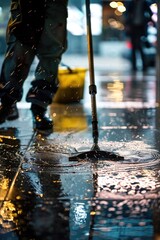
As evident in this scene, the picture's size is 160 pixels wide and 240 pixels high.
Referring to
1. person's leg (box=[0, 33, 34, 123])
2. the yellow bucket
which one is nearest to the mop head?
person's leg (box=[0, 33, 34, 123])

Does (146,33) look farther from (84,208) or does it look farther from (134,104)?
(84,208)

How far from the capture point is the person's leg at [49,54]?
522 cm

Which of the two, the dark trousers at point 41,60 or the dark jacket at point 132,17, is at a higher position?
the dark trousers at point 41,60

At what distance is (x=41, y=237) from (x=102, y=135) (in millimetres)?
2419

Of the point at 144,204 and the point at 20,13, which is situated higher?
the point at 20,13

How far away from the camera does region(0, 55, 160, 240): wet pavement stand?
2.75m

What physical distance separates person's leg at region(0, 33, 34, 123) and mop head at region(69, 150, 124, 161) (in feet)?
4.63

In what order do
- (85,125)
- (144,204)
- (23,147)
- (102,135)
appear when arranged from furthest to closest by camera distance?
(85,125) → (102,135) → (23,147) → (144,204)

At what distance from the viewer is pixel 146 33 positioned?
1473 centimetres

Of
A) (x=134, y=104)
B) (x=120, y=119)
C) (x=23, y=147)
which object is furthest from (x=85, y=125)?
(x=134, y=104)

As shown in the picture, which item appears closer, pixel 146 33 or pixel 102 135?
pixel 102 135

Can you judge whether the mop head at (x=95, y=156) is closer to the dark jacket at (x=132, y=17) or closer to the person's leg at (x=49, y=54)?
the person's leg at (x=49, y=54)

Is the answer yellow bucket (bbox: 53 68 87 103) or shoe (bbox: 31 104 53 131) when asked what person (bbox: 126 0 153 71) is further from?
shoe (bbox: 31 104 53 131)

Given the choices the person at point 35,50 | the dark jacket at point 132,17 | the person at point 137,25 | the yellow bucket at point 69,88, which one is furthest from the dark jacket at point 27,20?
the dark jacket at point 132,17
